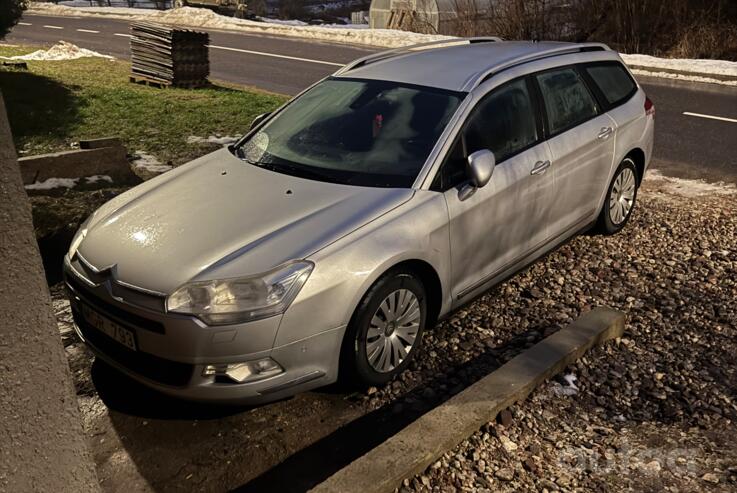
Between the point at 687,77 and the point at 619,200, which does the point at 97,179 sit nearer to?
the point at 619,200

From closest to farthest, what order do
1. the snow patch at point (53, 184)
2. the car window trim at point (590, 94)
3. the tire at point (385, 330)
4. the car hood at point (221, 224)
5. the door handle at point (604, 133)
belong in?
the car hood at point (221, 224), the tire at point (385, 330), the car window trim at point (590, 94), the door handle at point (604, 133), the snow patch at point (53, 184)

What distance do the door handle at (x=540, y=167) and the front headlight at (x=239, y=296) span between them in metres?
2.05

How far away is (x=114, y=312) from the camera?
134 inches

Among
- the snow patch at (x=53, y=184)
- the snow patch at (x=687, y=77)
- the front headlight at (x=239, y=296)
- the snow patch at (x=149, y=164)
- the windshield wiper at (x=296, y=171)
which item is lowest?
the snow patch at (x=149, y=164)

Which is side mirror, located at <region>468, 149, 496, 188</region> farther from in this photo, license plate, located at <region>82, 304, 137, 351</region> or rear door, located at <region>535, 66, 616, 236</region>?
license plate, located at <region>82, 304, 137, 351</region>

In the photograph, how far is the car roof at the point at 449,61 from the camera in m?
4.54

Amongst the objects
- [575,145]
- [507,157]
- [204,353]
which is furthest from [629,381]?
[204,353]

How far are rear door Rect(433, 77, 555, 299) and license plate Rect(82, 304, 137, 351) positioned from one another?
1849 mm

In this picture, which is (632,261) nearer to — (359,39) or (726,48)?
(726,48)

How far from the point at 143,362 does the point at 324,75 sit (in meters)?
12.6

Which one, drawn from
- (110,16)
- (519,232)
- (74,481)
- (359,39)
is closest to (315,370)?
(74,481)

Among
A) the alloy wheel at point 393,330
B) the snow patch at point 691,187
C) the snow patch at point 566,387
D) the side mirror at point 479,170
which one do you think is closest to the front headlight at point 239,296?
the alloy wheel at point 393,330

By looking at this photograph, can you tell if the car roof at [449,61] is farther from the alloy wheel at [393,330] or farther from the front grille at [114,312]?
the front grille at [114,312]

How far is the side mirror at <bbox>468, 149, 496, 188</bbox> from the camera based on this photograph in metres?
3.96
